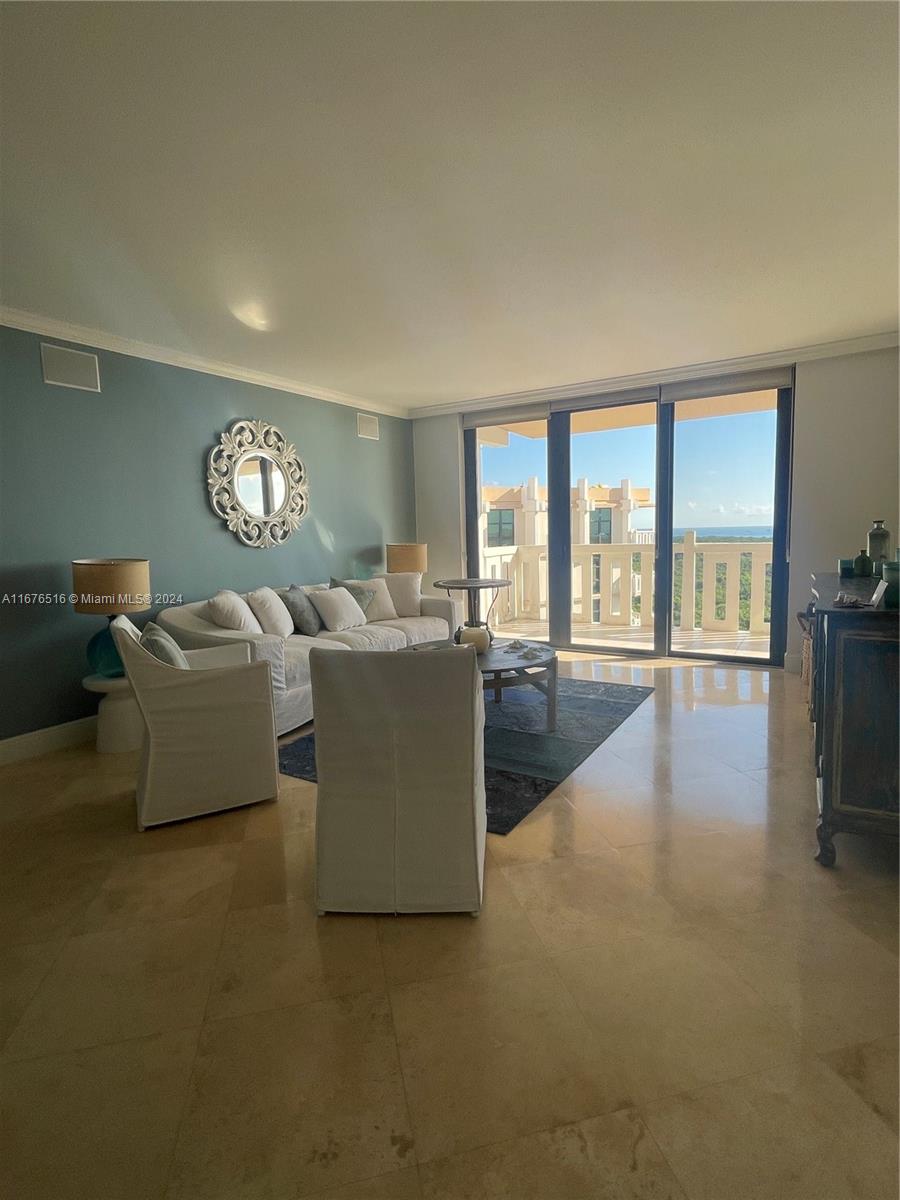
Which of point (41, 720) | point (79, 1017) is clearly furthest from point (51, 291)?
point (79, 1017)

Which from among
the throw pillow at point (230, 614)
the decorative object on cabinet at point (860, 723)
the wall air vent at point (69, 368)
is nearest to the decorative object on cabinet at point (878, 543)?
the decorative object on cabinet at point (860, 723)

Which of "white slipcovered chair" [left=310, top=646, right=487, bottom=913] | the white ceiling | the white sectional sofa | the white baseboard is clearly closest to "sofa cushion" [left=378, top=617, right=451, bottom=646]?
the white sectional sofa

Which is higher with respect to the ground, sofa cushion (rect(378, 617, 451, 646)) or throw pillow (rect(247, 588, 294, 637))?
throw pillow (rect(247, 588, 294, 637))

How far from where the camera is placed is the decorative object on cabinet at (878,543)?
133 inches

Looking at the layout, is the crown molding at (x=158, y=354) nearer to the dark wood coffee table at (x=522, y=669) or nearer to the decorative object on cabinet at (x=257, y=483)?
the decorative object on cabinet at (x=257, y=483)

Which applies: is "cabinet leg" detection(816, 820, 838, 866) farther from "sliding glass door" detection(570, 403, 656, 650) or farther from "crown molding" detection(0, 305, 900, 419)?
"crown molding" detection(0, 305, 900, 419)

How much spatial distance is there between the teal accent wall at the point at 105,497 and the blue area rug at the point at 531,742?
5.10 feet

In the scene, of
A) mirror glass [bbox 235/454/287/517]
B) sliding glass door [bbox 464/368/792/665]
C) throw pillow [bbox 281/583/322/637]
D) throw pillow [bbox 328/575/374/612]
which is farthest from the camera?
sliding glass door [bbox 464/368/792/665]

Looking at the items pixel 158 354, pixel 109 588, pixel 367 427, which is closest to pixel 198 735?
pixel 109 588

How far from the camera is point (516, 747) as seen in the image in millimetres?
3387

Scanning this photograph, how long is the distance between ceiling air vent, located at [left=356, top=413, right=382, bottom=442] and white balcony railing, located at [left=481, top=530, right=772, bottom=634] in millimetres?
1740

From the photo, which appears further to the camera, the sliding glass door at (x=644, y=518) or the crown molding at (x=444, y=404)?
the sliding glass door at (x=644, y=518)

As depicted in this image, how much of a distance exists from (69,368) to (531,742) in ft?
11.8

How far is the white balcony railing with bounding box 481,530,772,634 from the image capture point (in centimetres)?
566
